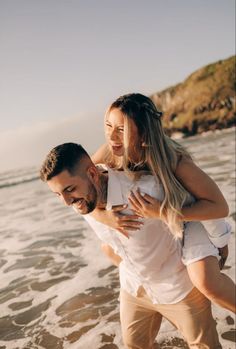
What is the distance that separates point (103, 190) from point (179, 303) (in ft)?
2.90

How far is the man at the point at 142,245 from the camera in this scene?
2.27m

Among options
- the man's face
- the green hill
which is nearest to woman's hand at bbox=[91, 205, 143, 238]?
the man's face

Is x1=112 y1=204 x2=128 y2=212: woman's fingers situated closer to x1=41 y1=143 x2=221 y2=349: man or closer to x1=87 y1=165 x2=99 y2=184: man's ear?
x1=41 y1=143 x2=221 y2=349: man

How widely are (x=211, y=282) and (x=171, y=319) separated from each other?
491mm

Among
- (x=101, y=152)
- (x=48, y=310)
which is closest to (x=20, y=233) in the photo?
(x=48, y=310)

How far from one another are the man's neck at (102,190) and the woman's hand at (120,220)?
53 mm

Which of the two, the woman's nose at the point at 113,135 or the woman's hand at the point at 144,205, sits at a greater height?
the woman's nose at the point at 113,135

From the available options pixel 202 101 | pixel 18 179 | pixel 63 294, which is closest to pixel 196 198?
pixel 63 294

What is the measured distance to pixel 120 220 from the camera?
2.26 metres

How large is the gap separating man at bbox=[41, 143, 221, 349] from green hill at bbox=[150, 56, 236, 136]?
2020 inches

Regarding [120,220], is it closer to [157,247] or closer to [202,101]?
[157,247]

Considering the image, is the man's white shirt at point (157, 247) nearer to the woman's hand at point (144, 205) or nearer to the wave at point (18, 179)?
the woman's hand at point (144, 205)

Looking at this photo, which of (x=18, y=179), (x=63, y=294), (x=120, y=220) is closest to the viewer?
(x=120, y=220)

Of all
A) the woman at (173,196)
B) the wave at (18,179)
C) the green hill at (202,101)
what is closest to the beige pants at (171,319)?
the woman at (173,196)
